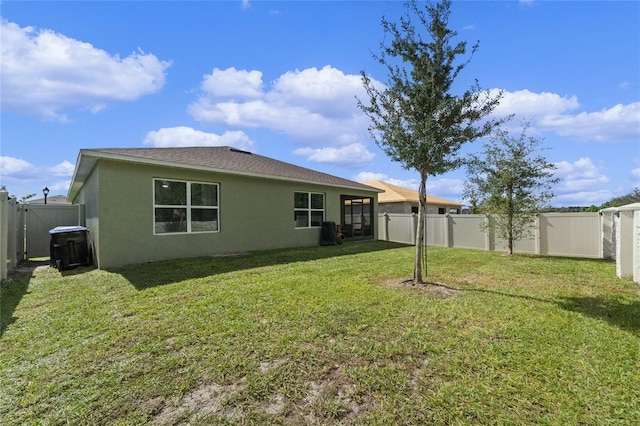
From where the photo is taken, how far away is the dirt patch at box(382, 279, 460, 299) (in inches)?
202

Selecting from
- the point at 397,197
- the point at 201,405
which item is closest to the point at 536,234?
the point at 201,405

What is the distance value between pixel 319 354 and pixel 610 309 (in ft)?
14.6

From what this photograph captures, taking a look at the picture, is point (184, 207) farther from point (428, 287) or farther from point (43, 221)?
point (428, 287)

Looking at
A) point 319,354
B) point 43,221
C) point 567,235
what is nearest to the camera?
point 319,354

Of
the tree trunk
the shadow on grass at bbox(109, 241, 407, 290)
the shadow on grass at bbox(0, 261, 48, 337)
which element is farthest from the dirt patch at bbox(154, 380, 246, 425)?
the tree trunk

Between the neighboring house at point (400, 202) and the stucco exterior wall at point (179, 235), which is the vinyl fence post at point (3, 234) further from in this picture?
the neighboring house at point (400, 202)

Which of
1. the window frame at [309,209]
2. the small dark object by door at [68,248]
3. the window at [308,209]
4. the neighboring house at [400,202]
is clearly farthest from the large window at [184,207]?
the neighboring house at [400,202]

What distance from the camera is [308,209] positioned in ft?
42.1

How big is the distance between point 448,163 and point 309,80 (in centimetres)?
774

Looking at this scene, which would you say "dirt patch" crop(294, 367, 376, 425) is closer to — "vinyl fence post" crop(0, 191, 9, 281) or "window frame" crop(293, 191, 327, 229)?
"vinyl fence post" crop(0, 191, 9, 281)

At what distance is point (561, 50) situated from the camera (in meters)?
7.45

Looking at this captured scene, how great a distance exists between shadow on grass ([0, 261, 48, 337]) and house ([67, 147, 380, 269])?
1.42 meters

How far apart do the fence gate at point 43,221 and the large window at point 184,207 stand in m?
5.27

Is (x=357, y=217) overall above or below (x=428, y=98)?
below
